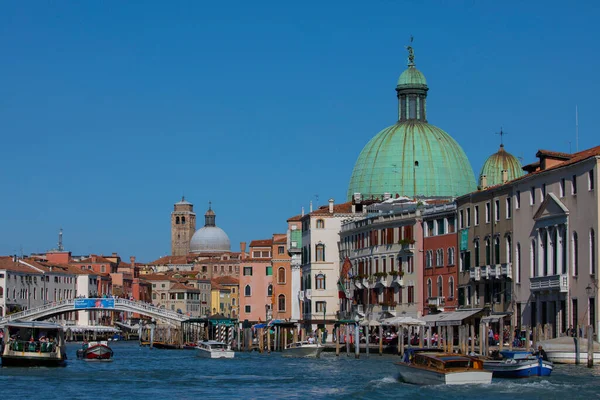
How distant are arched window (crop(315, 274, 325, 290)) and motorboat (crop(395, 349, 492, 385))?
37898mm

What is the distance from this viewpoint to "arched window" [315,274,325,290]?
7775 cm

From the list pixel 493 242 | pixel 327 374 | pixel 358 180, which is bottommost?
pixel 327 374

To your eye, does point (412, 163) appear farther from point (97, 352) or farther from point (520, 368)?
point (520, 368)

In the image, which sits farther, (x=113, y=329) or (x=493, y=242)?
(x=113, y=329)

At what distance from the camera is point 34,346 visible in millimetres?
50062

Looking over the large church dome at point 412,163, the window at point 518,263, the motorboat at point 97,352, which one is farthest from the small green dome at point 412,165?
the window at point 518,263

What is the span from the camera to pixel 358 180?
279 feet

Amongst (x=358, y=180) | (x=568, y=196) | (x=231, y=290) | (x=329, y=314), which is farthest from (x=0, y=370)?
(x=231, y=290)

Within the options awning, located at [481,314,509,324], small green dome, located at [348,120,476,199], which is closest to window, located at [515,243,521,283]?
awning, located at [481,314,509,324]

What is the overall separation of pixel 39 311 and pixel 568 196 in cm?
5433

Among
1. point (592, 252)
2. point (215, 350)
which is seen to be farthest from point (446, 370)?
point (215, 350)

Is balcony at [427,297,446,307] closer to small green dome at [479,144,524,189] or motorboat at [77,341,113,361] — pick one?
motorboat at [77,341,113,361]

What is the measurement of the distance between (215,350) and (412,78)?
98.3ft

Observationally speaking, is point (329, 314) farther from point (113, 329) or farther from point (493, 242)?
point (113, 329)
